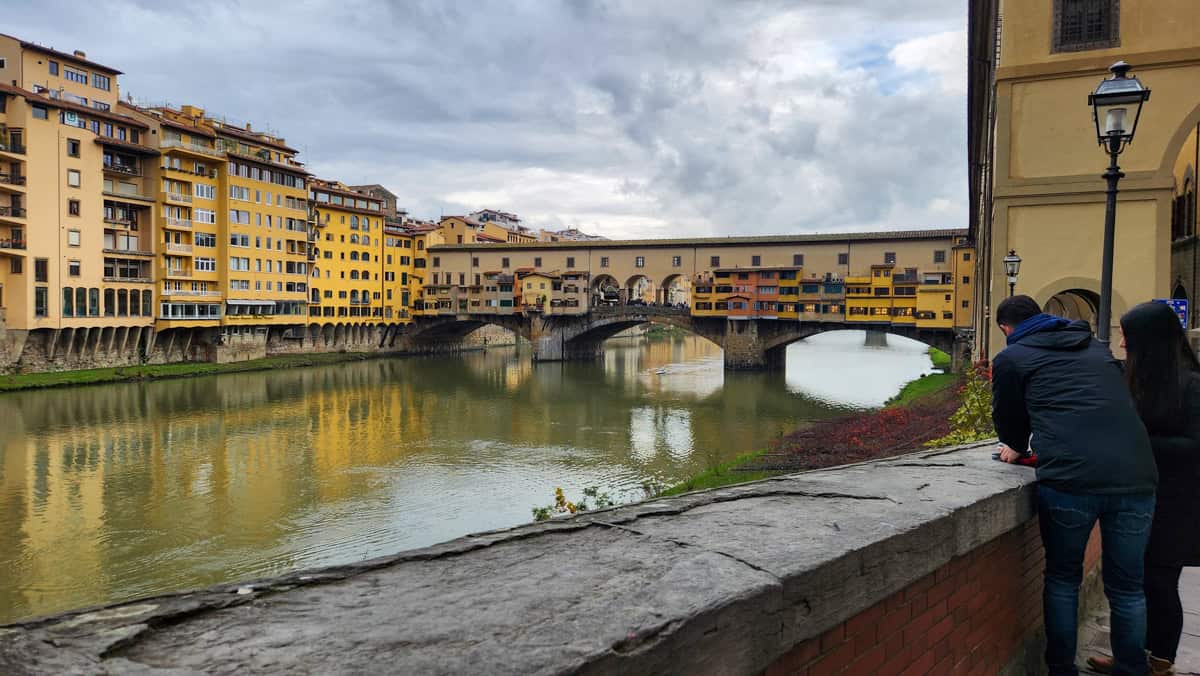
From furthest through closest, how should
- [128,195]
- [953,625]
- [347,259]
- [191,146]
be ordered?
[347,259] < [191,146] < [128,195] < [953,625]

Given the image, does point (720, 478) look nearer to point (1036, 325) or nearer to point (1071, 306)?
point (1036, 325)

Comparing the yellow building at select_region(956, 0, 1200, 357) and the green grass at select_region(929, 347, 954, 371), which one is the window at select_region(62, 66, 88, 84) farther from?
the green grass at select_region(929, 347, 954, 371)

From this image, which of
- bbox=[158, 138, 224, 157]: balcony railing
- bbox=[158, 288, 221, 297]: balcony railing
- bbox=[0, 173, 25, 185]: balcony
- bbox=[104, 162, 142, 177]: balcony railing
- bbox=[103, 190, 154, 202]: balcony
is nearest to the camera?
bbox=[0, 173, 25, 185]: balcony

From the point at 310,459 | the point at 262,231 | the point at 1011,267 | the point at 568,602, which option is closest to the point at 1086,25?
the point at 1011,267

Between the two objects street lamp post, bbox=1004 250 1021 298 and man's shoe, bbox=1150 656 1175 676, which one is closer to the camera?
man's shoe, bbox=1150 656 1175 676

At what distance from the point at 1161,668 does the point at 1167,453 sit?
0.85 m

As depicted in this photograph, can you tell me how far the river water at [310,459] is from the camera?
12.1 meters

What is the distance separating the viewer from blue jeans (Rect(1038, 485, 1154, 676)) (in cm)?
268

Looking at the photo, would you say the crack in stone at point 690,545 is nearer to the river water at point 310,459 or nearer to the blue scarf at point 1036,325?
the blue scarf at point 1036,325

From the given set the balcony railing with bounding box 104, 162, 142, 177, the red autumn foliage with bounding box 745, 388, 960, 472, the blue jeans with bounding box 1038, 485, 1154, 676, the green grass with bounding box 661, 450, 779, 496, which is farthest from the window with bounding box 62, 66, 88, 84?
the blue jeans with bounding box 1038, 485, 1154, 676

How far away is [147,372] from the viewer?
3431 cm

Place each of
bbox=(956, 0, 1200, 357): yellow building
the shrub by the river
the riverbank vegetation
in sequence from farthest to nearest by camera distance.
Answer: the riverbank vegetation < bbox=(956, 0, 1200, 357): yellow building < the shrub by the river

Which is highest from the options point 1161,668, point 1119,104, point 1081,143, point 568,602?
point 1081,143

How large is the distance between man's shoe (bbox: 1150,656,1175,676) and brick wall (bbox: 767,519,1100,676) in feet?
1.30
